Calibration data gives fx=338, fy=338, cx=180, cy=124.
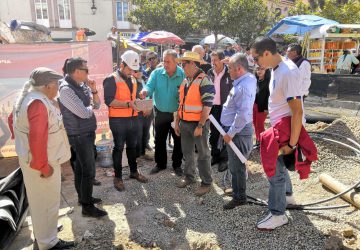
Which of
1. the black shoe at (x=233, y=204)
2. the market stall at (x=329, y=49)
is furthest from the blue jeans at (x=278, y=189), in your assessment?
the market stall at (x=329, y=49)

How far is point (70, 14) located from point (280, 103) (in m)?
29.5

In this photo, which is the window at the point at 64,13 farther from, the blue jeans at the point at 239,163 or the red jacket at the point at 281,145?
the red jacket at the point at 281,145

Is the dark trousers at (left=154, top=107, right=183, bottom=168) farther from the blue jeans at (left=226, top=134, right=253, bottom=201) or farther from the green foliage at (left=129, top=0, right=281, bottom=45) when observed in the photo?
the green foliage at (left=129, top=0, right=281, bottom=45)

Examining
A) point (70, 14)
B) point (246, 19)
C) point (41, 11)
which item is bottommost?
point (246, 19)

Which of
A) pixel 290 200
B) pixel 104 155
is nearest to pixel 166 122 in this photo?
pixel 104 155

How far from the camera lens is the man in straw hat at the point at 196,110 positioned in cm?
432

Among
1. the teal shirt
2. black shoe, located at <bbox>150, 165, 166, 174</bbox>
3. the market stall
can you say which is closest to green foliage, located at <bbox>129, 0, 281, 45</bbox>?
the market stall

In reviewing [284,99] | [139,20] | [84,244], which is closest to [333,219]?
[284,99]

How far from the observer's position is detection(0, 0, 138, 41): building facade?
27266 millimetres

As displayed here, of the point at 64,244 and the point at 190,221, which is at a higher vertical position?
the point at 64,244

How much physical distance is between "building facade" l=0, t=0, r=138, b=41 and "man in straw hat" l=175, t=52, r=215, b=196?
26.9 m

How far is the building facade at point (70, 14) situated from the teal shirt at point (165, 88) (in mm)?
26170

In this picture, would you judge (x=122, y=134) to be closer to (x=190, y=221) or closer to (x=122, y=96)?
(x=122, y=96)

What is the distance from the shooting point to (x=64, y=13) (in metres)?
29.1
